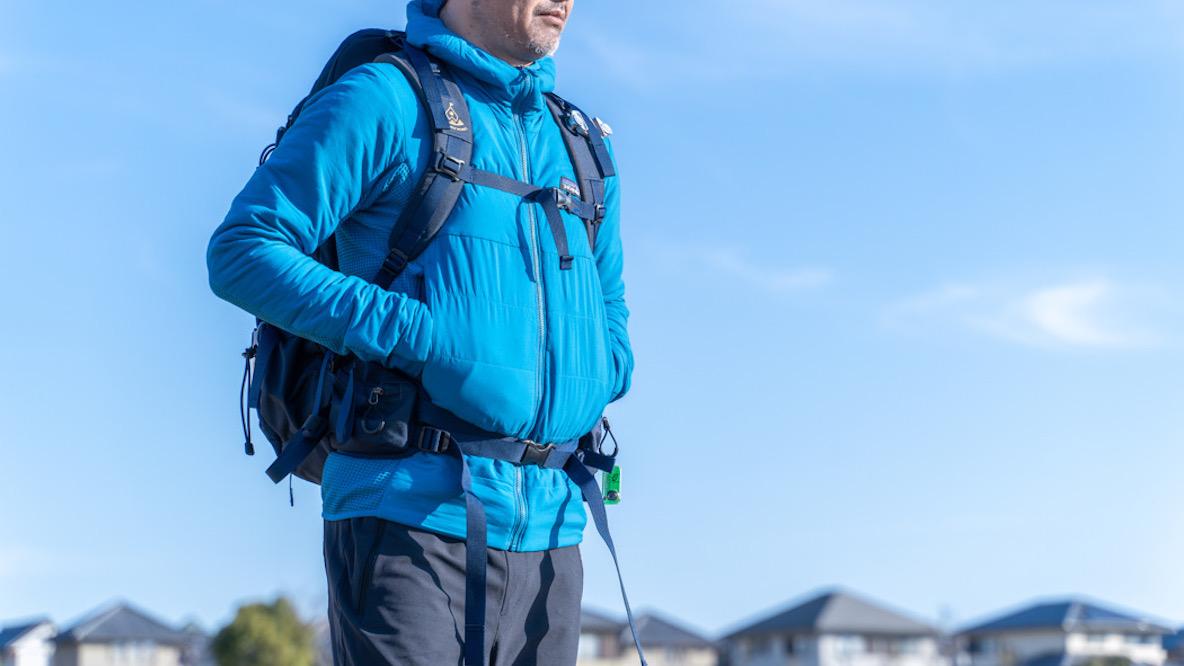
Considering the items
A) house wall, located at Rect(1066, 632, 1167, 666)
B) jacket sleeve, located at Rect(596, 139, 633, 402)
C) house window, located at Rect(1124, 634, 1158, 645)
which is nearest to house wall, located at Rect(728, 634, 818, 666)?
house wall, located at Rect(1066, 632, 1167, 666)

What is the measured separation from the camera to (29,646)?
6469 centimetres

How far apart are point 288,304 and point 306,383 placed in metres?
0.24

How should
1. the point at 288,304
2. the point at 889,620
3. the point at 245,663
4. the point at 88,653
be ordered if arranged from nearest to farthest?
the point at 288,304, the point at 245,663, the point at 88,653, the point at 889,620

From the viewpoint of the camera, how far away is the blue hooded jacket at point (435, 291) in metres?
2.51

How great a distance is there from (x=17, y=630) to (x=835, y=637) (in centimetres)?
3937

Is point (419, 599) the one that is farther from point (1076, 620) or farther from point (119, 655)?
point (1076, 620)

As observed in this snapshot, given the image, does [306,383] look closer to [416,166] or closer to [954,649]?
[416,166]

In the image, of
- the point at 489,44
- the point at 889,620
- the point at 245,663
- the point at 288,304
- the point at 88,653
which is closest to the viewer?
the point at 288,304

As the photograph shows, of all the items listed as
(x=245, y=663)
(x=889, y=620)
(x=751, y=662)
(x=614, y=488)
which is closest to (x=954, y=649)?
(x=889, y=620)

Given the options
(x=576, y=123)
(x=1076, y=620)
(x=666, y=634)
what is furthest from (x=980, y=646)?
(x=576, y=123)

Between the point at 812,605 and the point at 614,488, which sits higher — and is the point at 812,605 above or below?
above

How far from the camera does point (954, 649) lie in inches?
2785

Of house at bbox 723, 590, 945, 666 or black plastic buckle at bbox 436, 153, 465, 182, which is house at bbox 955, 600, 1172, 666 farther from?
black plastic buckle at bbox 436, 153, 465, 182

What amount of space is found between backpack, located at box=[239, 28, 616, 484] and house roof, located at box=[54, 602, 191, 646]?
67.0 meters
